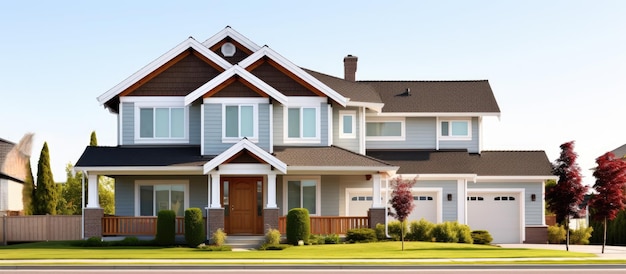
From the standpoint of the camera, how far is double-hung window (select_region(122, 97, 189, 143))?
1508 inches

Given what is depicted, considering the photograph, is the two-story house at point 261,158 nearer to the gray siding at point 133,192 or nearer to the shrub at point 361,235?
the gray siding at point 133,192

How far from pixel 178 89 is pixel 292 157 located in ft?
19.2

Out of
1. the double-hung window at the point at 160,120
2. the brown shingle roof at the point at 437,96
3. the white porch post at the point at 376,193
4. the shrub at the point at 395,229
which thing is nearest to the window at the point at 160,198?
the double-hung window at the point at 160,120

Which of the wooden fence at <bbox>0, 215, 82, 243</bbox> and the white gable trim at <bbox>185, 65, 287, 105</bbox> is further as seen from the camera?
the wooden fence at <bbox>0, 215, 82, 243</bbox>

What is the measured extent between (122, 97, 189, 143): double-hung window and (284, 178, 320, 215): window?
16.4ft

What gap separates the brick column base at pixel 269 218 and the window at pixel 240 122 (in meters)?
3.48

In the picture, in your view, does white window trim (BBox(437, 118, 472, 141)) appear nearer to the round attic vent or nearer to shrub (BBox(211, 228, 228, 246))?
the round attic vent

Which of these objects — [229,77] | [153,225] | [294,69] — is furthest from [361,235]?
[153,225]

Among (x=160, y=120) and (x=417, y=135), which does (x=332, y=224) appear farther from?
(x=417, y=135)

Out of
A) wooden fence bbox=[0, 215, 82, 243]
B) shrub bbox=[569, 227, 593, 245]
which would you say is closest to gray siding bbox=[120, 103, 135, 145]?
wooden fence bbox=[0, 215, 82, 243]

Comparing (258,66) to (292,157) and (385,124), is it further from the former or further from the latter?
(385,124)

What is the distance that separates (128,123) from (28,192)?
1715 cm

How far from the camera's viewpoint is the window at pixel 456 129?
44656 millimetres

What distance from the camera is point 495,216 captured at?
4316cm
